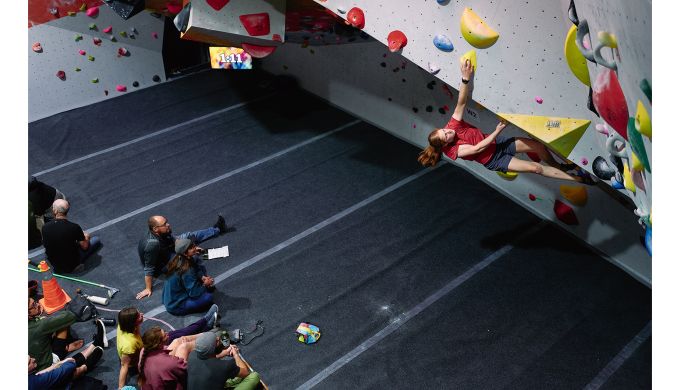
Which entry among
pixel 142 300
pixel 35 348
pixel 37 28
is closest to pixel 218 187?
pixel 142 300

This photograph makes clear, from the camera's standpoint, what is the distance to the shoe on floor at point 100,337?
5.34 meters

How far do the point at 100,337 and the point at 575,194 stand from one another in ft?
14.2

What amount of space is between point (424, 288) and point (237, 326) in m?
1.67

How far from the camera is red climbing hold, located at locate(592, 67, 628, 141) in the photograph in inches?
105

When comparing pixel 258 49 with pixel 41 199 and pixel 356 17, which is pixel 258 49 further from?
pixel 41 199

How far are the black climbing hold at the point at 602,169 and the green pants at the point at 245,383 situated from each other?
2724mm

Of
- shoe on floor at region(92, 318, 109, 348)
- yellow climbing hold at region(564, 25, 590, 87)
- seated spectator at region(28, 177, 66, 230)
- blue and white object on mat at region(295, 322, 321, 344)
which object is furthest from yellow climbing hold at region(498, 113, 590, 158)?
seated spectator at region(28, 177, 66, 230)

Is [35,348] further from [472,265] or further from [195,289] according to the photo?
[472,265]

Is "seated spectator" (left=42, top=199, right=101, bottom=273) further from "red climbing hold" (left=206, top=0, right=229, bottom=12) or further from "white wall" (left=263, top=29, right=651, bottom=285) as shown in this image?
"white wall" (left=263, top=29, right=651, bottom=285)

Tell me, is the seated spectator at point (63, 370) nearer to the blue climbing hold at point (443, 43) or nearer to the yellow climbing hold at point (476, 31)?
the blue climbing hold at point (443, 43)

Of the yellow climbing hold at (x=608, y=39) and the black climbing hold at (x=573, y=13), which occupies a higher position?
the yellow climbing hold at (x=608, y=39)

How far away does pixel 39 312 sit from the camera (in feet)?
17.6

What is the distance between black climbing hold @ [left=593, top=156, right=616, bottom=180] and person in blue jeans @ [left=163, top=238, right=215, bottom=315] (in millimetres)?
3066

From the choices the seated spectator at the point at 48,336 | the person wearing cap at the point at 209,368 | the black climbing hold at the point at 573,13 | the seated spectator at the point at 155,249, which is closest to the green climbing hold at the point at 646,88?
the black climbing hold at the point at 573,13
